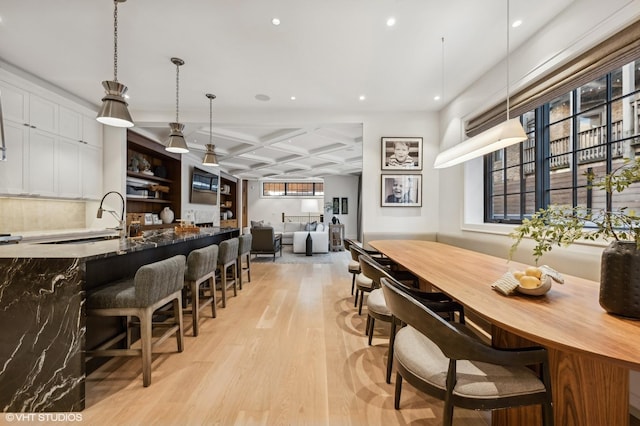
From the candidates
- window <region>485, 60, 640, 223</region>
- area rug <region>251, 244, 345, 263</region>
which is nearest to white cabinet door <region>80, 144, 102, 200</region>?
area rug <region>251, 244, 345, 263</region>

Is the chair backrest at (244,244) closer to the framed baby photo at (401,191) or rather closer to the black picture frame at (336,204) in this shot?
the framed baby photo at (401,191)

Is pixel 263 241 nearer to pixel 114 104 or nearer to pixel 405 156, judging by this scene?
pixel 405 156

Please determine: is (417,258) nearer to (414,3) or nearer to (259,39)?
(414,3)

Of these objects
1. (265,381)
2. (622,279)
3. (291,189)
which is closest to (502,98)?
(622,279)

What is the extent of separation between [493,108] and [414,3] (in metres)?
1.55

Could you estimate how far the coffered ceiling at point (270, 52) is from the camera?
229cm

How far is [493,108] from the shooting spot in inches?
122

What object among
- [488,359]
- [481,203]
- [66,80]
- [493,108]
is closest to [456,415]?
[488,359]

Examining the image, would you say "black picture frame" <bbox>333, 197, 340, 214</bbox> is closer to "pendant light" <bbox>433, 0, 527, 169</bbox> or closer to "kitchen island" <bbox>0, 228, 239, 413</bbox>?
"pendant light" <bbox>433, 0, 527, 169</bbox>

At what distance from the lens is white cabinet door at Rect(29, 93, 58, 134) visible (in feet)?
11.1

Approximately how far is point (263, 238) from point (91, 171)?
341 centimetres

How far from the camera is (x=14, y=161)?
321 centimetres

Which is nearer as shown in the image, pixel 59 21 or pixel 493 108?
pixel 59 21

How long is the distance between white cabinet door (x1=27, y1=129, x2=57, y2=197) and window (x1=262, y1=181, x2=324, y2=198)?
28.9ft
